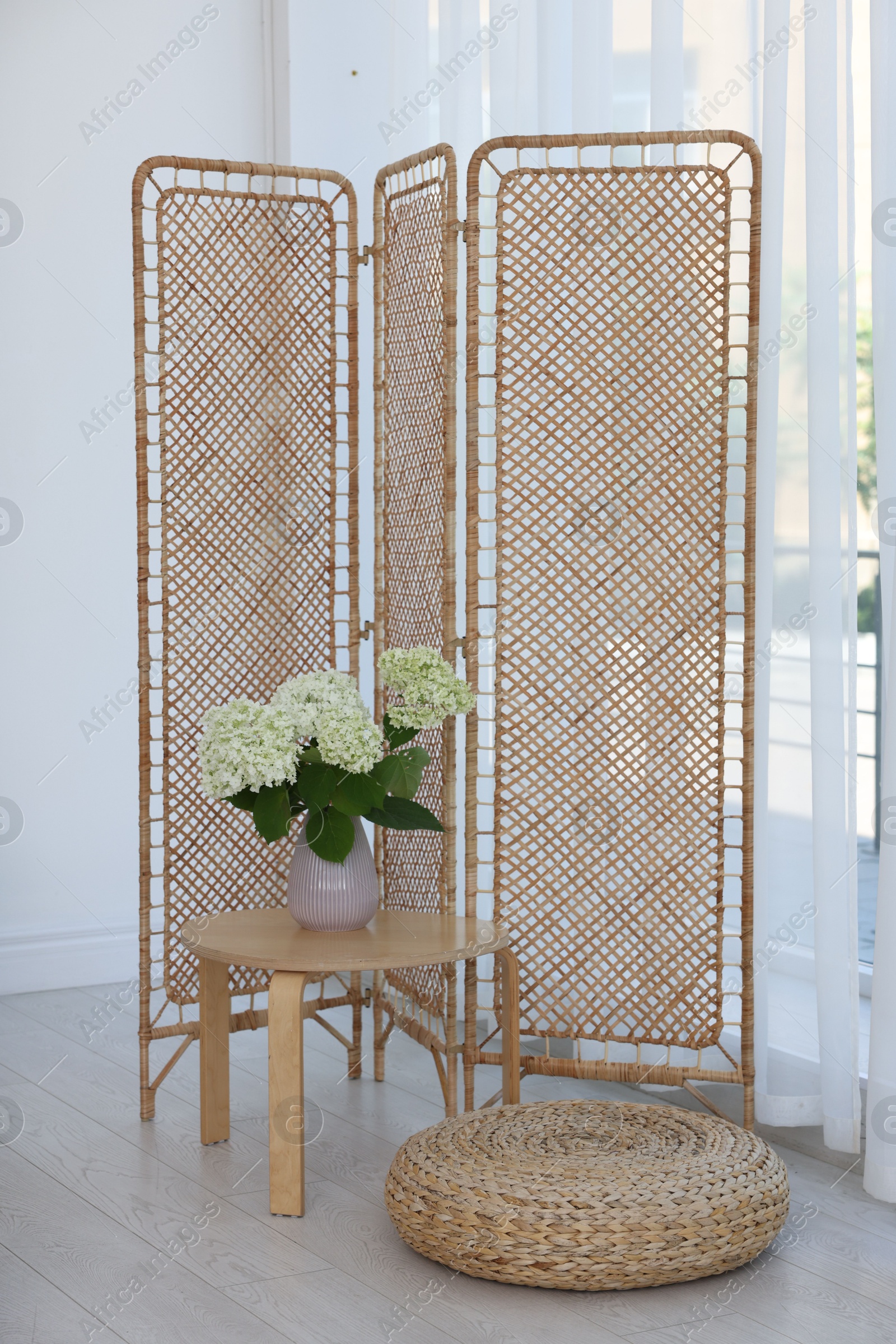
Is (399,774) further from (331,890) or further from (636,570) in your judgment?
(636,570)

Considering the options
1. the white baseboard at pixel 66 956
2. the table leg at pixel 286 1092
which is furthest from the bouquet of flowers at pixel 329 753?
the white baseboard at pixel 66 956

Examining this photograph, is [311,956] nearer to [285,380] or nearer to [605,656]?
[605,656]

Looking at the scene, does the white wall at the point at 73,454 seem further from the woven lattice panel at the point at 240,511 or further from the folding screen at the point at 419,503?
the folding screen at the point at 419,503

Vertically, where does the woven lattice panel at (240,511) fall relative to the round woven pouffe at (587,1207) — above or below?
above

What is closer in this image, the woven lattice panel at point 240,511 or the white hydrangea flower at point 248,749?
the white hydrangea flower at point 248,749

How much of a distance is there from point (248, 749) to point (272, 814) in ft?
0.48

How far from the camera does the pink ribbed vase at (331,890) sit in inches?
123

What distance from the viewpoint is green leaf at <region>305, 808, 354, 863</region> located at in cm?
309

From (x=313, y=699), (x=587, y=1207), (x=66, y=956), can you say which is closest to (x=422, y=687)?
(x=313, y=699)

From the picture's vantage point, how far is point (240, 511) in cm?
369

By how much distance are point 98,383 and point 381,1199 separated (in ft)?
8.95

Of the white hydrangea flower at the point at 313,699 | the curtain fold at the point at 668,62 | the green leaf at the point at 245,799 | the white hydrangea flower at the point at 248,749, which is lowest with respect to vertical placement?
the green leaf at the point at 245,799

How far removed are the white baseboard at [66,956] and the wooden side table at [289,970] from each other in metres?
1.47

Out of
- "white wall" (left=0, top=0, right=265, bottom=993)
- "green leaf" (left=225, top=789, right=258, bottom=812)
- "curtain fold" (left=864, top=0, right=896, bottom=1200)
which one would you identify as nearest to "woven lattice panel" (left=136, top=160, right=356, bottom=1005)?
"green leaf" (left=225, top=789, right=258, bottom=812)
